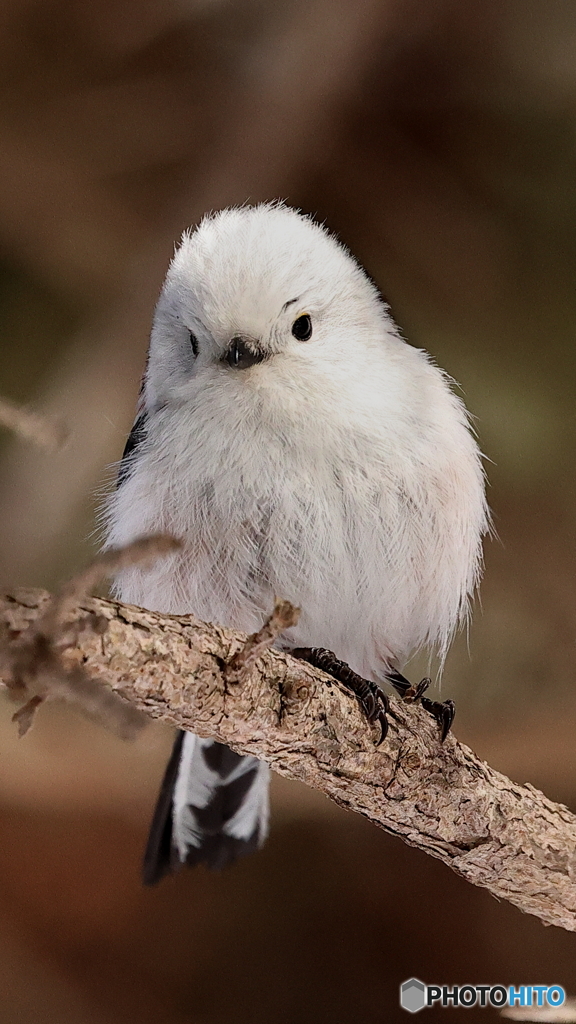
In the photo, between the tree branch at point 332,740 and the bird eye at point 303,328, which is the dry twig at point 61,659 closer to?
the tree branch at point 332,740

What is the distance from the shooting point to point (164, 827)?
977mm

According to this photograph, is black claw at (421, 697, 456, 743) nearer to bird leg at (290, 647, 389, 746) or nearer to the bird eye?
bird leg at (290, 647, 389, 746)

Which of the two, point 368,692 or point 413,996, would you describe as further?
point 413,996

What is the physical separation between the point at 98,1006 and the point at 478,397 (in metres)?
0.83

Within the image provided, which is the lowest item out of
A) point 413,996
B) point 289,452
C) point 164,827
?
point 413,996

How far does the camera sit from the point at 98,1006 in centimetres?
101

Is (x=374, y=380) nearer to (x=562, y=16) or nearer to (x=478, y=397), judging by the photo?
(x=478, y=397)

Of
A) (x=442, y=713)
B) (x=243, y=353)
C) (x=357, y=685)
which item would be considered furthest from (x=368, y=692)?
(x=243, y=353)

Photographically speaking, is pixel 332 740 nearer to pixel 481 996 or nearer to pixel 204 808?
pixel 204 808

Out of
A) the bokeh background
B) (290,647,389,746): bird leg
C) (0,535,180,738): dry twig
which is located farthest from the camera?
the bokeh background

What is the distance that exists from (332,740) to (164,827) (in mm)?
384

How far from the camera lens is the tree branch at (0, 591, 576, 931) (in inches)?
20.2

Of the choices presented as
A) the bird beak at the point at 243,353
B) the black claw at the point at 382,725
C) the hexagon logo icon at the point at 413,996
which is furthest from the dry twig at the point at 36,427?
Result: the hexagon logo icon at the point at 413,996

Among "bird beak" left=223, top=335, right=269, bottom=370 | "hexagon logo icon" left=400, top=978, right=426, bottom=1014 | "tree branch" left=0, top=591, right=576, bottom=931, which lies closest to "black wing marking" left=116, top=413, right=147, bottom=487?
"bird beak" left=223, top=335, right=269, bottom=370
